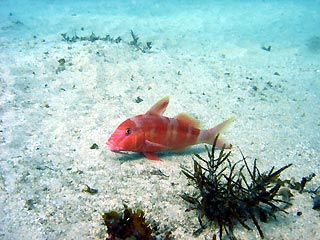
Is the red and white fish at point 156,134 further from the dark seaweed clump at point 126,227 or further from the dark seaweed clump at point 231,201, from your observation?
the dark seaweed clump at point 126,227

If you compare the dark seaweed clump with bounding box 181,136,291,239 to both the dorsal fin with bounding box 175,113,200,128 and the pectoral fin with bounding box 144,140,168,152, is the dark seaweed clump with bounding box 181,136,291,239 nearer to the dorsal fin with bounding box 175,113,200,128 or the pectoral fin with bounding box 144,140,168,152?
the pectoral fin with bounding box 144,140,168,152

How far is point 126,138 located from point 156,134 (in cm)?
45

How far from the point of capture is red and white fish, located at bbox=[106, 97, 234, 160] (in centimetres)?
378

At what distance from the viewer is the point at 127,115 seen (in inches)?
219

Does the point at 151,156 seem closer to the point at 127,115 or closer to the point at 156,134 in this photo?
the point at 156,134

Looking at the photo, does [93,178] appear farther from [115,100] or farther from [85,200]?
[115,100]

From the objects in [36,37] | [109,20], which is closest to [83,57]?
[36,37]

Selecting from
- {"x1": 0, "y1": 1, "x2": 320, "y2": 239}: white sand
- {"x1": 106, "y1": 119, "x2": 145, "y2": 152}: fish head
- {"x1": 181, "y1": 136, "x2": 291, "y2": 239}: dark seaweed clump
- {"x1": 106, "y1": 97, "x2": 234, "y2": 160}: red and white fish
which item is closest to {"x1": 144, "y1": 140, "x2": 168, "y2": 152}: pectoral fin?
{"x1": 106, "y1": 97, "x2": 234, "y2": 160}: red and white fish

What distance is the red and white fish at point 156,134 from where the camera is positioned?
378 centimetres

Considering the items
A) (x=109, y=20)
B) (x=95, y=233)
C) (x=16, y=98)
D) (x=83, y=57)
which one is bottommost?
(x=95, y=233)

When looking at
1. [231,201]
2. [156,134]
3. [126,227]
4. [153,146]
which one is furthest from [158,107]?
[126,227]

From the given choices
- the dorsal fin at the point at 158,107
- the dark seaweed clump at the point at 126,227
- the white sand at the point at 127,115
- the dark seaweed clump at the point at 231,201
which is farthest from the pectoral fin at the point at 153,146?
the dark seaweed clump at the point at 126,227

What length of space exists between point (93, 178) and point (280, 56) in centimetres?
990

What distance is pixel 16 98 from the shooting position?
5.87 m
